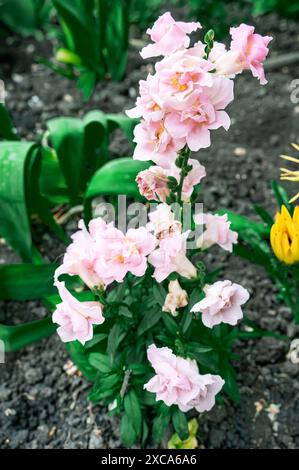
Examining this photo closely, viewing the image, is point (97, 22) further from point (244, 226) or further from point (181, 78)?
point (181, 78)

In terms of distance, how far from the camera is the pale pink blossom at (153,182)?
1362mm

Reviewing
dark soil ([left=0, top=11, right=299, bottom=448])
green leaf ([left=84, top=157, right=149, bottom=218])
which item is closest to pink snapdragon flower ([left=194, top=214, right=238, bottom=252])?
green leaf ([left=84, top=157, right=149, bottom=218])

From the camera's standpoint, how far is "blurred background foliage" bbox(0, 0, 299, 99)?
2570 millimetres

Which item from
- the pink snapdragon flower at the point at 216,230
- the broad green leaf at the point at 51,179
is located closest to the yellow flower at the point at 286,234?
the pink snapdragon flower at the point at 216,230

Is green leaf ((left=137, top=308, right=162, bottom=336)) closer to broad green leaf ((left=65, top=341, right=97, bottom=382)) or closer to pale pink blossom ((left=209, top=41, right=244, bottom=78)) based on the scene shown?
broad green leaf ((left=65, top=341, right=97, bottom=382))

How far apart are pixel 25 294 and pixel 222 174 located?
0.90 metres

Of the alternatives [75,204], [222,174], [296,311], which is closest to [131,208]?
[75,204]

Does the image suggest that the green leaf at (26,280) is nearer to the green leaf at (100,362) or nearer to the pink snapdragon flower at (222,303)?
the green leaf at (100,362)

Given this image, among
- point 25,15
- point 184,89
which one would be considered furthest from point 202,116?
point 25,15

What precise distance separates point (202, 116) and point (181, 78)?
76 mm

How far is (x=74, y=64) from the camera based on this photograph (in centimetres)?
275

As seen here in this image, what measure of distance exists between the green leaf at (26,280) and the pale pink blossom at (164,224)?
520mm

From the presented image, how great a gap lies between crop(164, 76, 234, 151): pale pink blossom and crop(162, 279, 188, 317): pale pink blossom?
314 millimetres

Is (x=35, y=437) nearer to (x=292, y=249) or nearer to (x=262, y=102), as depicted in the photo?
(x=292, y=249)
